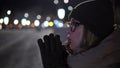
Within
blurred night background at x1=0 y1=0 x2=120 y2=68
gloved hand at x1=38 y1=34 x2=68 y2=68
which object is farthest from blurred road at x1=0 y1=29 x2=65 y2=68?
gloved hand at x1=38 y1=34 x2=68 y2=68

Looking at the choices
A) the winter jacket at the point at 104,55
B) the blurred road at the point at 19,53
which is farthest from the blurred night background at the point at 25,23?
the winter jacket at the point at 104,55

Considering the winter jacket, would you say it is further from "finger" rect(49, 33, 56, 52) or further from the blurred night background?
the blurred night background

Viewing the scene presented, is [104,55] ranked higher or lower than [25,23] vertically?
higher

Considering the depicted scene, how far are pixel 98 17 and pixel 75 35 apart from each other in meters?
0.15

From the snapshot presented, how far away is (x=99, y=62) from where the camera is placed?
5.49ft

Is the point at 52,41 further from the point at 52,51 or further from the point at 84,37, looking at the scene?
the point at 84,37

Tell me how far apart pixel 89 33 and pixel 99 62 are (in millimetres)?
190

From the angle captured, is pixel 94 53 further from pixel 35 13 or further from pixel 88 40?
pixel 35 13

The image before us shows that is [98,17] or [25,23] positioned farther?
[25,23]

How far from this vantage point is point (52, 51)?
1.79m

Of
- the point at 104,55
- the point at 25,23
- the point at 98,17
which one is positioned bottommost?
the point at 25,23

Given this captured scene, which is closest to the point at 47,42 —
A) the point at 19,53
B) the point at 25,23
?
the point at 19,53

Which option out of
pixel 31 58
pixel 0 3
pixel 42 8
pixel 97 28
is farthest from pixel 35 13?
pixel 97 28

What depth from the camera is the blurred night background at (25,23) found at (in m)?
11.6
